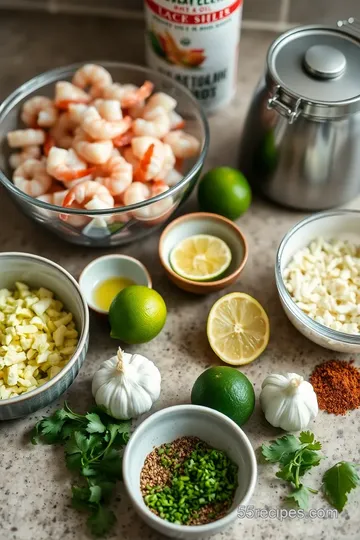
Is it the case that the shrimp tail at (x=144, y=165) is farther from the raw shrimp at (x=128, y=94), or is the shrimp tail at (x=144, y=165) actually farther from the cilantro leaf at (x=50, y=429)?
the cilantro leaf at (x=50, y=429)

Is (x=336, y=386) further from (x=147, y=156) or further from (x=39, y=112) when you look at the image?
(x=39, y=112)

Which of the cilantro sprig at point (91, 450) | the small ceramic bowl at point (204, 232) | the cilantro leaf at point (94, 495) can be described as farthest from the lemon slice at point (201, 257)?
the cilantro leaf at point (94, 495)

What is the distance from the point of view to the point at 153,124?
4.58 ft

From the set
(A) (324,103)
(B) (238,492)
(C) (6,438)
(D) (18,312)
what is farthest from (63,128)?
(B) (238,492)

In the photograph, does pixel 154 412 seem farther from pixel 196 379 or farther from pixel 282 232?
pixel 282 232

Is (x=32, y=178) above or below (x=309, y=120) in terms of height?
below

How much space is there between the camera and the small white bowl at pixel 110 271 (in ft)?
4.41

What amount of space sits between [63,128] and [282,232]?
495mm

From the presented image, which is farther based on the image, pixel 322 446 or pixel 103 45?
pixel 103 45

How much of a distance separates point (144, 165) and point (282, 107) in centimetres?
28

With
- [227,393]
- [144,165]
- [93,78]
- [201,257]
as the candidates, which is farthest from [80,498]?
[93,78]

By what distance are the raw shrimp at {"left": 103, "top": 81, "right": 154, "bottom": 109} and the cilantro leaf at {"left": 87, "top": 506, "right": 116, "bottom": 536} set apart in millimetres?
781

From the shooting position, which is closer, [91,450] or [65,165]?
[91,450]

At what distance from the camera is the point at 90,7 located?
71.8 inches
